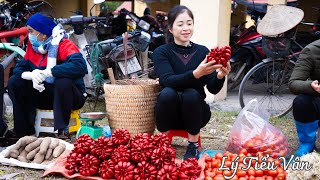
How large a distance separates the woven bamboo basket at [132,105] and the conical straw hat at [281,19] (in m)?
1.38

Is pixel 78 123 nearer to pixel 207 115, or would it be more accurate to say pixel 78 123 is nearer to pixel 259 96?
pixel 207 115

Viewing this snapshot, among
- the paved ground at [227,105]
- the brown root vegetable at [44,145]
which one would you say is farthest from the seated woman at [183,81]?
the paved ground at [227,105]

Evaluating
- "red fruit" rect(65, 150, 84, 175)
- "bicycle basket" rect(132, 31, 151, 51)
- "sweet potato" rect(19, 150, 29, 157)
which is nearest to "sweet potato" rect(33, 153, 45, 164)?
"sweet potato" rect(19, 150, 29, 157)

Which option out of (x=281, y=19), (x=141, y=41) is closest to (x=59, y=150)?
(x=281, y=19)

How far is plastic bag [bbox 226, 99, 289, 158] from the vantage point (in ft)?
11.5

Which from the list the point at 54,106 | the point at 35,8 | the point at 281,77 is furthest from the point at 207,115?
the point at 35,8

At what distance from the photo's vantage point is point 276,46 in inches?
193

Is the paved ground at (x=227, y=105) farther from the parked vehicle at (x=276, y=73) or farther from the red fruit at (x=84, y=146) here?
the red fruit at (x=84, y=146)

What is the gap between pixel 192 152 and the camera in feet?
12.1

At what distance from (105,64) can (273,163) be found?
337cm

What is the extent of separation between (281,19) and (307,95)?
3.92 feet

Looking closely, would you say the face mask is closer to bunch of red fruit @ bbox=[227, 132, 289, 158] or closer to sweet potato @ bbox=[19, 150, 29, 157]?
sweet potato @ bbox=[19, 150, 29, 157]

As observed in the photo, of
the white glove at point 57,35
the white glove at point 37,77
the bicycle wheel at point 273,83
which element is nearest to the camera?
the white glove at point 37,77

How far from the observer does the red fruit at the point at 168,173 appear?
291 centimetres
